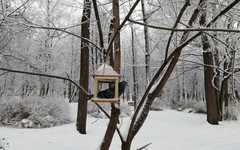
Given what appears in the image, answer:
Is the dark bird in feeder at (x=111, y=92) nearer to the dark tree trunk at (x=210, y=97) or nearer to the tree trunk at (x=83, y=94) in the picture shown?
the tree trunk at (x=83, y=94)

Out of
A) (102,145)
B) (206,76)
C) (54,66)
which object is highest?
(54,66)

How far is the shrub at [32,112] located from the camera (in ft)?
23.2

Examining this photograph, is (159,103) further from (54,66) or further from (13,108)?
(13,108)

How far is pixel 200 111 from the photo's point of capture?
12.5 meters

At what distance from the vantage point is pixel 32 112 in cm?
726

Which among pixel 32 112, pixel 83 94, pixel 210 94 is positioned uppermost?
pixel 83 94

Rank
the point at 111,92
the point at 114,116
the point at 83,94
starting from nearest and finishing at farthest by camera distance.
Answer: the point at 114,116
the point at 111,92
the point at 83,94

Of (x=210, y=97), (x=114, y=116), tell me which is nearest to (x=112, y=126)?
(x=114, y=116)

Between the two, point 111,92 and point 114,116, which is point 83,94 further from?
point 114,116

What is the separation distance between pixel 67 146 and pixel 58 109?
11.8 feet

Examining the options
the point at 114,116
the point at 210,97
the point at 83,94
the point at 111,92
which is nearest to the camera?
the point at 114,116

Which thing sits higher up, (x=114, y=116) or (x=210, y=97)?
(x=114, y=116)

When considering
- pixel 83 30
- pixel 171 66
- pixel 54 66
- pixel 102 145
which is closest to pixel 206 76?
pixel 83 30

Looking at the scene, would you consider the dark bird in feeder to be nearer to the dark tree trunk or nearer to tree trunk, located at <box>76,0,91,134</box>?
tree trunk, located at <box>76,0,91,134</box>
